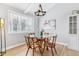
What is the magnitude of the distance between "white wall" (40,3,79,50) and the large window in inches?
17.3

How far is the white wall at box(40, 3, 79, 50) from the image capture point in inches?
143

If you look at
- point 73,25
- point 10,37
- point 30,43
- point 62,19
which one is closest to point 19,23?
point 10,37

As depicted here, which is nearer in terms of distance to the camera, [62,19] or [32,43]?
[32,43]

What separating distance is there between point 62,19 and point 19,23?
5.39ft

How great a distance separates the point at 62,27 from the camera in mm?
3877

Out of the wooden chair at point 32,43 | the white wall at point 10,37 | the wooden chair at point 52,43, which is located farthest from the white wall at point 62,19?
the white wall at point 10,37

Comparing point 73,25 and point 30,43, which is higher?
point 73,25

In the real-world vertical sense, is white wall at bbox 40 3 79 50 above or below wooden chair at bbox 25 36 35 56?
above

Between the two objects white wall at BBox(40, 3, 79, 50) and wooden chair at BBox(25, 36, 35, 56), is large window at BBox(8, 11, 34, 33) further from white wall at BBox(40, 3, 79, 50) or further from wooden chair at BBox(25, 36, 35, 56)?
white wall at BBox(40, 3, 79, 50)

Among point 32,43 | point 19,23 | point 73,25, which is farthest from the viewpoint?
point 73,25

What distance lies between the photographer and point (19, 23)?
354 cm

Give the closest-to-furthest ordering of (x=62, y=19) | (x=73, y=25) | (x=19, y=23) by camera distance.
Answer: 1. (x=19, y=23)
2. (x=62, y=19)
3. (x=73, y=25)

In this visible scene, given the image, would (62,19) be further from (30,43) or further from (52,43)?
(30,43)

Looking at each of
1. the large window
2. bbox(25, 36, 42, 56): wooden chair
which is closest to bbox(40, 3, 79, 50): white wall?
the large window
